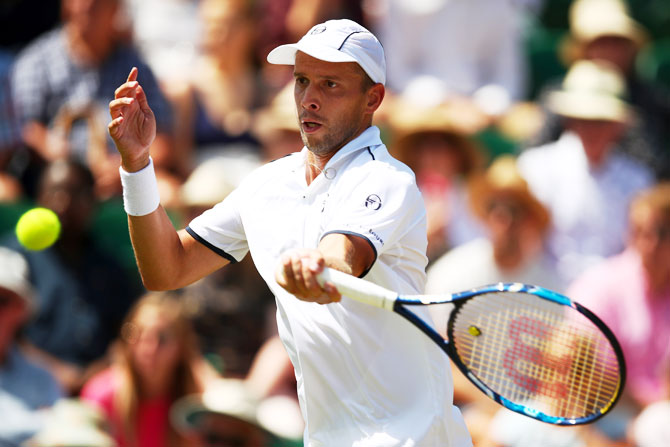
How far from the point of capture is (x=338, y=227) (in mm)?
3113

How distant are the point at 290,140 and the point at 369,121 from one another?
338 cm

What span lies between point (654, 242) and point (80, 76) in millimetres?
3580

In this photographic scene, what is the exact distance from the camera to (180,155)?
7227 mm

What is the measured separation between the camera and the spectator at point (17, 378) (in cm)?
542

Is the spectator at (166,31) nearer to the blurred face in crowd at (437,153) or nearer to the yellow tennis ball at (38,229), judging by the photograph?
the blurred face in crowd at (437,153)

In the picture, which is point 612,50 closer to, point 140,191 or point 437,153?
point 437,153

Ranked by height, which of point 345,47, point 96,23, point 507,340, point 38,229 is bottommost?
point 96,23

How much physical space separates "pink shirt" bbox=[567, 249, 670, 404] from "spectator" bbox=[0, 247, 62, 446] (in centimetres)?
287

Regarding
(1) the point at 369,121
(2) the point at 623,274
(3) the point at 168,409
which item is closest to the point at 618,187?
(2) the point at 623,274

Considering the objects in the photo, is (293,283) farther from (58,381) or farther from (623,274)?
(623,274)

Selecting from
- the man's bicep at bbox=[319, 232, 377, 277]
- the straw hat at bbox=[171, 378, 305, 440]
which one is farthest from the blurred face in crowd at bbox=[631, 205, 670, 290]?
the man's bicep at bbox=[319, 232, 377, 277]

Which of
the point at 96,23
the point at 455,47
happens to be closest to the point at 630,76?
the point at 455,47

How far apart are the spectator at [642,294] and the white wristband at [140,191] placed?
3374 millimetres

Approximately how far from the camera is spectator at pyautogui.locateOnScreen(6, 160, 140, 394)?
19.9ft
